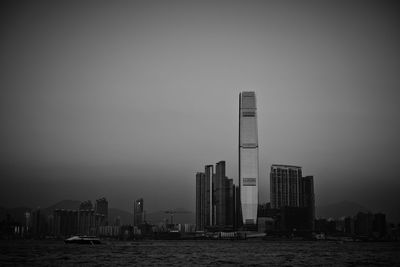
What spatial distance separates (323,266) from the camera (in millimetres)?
97188

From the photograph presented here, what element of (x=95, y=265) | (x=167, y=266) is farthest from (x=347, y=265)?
(x=95, y=265)

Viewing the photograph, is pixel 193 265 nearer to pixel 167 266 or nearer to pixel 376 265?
pixel 167 266

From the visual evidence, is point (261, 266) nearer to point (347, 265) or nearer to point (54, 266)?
point (347, 265)

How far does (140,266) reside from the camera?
94188mm

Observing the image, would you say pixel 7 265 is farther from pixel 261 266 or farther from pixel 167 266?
pixel 261 266

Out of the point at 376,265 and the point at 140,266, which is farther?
the point at 376,265

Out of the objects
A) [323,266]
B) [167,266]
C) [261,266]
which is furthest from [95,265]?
[323,266]

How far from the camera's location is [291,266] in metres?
96.5

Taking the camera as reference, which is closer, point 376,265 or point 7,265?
point 7,265

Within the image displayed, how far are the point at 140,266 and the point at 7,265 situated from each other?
2479cm

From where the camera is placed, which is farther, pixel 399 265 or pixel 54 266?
pixel 399 265

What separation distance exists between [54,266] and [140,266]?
16.3 meters

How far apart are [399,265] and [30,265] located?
2867 inches

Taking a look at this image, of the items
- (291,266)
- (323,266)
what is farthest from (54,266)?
(323,266)
